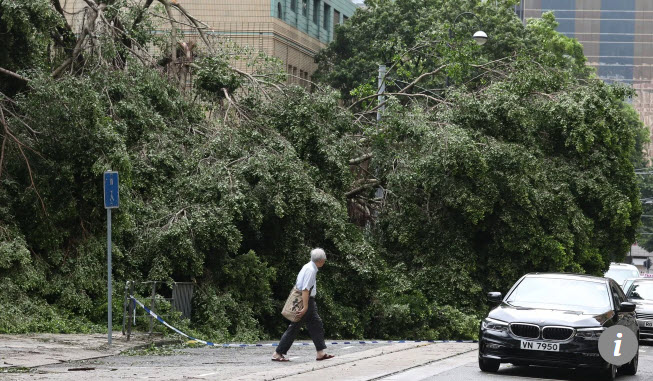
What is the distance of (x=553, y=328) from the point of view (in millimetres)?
13148

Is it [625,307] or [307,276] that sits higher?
[307,276]

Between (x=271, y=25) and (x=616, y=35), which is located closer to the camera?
(x=271, y=25)

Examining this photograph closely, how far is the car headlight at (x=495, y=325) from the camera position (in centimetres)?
1342

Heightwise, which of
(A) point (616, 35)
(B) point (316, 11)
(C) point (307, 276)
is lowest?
(C) point (307, 276)

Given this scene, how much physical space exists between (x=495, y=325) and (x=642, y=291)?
42.7ft

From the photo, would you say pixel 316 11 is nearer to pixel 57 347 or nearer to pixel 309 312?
pixel 57 347

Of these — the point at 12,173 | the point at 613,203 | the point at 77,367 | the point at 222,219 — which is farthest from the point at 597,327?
the point at 613,203

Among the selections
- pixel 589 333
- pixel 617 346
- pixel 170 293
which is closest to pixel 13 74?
pixel 170 293

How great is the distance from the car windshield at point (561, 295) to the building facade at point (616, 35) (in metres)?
174

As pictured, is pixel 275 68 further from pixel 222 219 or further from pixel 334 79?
pixel 334 79

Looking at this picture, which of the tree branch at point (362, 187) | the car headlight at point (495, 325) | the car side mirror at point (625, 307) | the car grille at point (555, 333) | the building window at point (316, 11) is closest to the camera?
the car grille at point (555, 333)

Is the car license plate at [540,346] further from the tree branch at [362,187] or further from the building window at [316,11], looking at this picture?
the building window at [316,11]

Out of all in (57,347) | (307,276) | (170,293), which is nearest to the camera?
(307,276)

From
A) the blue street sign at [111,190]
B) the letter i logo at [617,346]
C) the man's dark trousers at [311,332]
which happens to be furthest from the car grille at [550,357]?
the blue street sign at [111,190]
